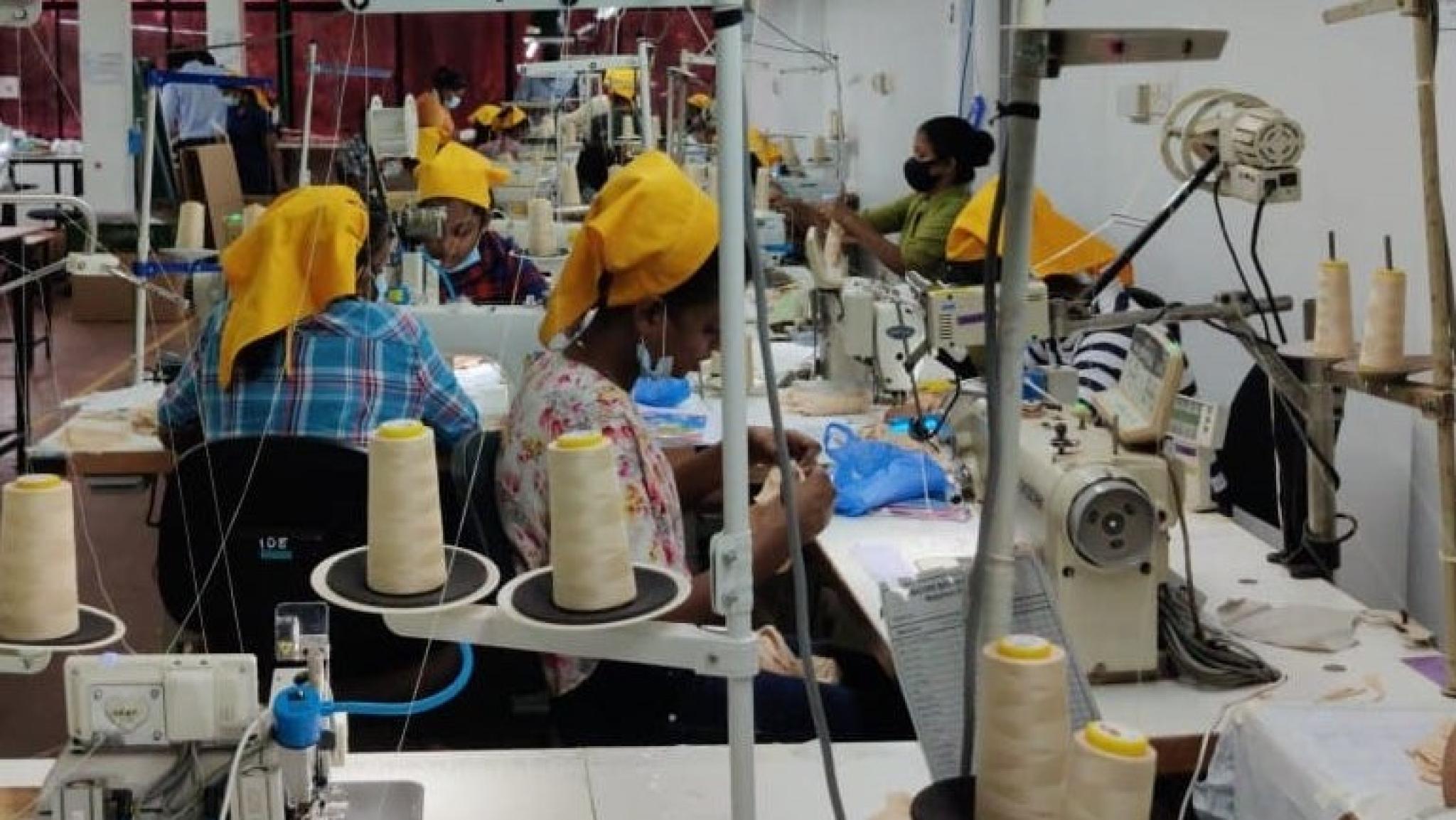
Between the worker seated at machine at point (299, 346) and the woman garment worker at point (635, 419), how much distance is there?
42 centimetres

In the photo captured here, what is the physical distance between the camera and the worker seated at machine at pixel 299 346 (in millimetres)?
2758

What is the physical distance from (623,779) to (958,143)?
15.6 feet

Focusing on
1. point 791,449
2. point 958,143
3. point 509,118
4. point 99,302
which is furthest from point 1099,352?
point 99,302

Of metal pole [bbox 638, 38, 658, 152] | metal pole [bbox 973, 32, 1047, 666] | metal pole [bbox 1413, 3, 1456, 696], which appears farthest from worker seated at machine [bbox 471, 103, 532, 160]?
metal pole [bbox 973, 32, 1047, 666]

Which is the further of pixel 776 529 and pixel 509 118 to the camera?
pixel 509 118

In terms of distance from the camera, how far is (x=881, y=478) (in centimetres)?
307

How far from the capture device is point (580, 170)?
7.08 m

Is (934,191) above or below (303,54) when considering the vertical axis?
below

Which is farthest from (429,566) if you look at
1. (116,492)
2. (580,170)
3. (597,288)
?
(580,170)

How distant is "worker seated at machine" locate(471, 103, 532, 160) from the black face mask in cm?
240

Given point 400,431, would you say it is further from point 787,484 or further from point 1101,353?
point 1101,353

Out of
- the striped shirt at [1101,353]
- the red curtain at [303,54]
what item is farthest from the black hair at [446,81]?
the striped shirt at [1101,353]

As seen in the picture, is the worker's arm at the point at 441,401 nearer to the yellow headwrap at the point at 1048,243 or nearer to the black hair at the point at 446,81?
the yellow headwrap at the point at 1048,243

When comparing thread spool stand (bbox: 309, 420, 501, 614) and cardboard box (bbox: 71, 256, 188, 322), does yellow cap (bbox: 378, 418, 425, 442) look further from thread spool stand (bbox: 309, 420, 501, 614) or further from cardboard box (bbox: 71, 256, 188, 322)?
cardboard box (bbox: 71, 256, 188, 322)
